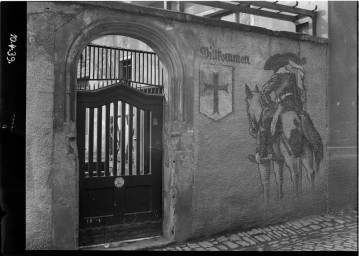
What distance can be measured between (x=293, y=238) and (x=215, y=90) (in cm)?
276

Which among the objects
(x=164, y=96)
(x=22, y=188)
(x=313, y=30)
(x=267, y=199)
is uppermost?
(x=313, y=30)

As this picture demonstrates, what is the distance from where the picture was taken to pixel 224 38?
7215 mm

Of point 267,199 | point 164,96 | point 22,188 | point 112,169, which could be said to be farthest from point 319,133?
point 22,188

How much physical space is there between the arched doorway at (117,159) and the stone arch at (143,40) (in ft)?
0.78

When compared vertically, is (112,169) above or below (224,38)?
below

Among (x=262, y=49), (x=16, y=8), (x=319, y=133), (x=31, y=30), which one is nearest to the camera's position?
(x=16, y=8)

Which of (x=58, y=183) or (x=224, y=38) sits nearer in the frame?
(x=58, y=183)

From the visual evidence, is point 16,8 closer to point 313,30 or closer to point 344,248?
point 344,248

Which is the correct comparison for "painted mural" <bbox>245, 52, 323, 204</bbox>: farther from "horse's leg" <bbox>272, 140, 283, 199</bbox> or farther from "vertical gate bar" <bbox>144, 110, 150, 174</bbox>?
"vertical gate bar" <bbox>144, 110, 150, 174</bbox>

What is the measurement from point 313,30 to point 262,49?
1.77 meters

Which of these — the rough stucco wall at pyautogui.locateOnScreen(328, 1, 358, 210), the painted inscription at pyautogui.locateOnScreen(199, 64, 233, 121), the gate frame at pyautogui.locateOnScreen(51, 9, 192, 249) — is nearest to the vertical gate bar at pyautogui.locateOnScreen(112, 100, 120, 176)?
the gate frame at pyautogui.locateOnScreen(51, 9, 192, 249)

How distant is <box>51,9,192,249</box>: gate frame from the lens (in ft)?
18.9

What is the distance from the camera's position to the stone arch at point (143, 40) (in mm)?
5855

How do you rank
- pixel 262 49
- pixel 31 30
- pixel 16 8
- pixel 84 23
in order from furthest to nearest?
pixel 262 49 < pixel 84 23 < pixel 31 30 < pixel 16 8
